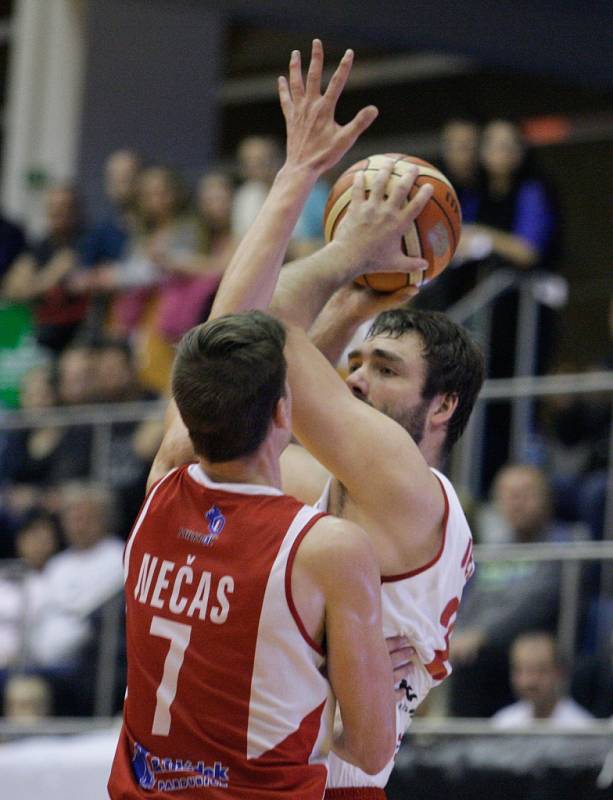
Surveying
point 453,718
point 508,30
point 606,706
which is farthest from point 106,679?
point 508,30

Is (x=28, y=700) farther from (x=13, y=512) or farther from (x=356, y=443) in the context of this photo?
(x=356, y=443)

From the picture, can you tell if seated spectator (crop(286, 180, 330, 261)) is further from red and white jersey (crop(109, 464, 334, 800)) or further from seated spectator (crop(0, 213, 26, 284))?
red and white jersey (crop(109, 464, 334, 800))

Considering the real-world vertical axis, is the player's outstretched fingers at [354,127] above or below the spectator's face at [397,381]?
above

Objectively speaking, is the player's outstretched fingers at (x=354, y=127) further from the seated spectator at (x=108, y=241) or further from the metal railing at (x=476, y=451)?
the seated spectator at (x=108, y=241)

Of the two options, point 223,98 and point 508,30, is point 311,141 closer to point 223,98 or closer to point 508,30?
point 508,30

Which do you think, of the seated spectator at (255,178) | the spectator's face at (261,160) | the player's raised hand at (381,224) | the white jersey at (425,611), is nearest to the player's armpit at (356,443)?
the white jersey at (425,611)

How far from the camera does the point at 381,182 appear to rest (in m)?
4.15

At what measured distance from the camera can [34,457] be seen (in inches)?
429

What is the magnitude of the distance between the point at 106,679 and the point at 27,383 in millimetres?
2949

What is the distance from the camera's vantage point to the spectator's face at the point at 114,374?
10367 millimetres

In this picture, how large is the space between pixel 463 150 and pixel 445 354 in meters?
5.65

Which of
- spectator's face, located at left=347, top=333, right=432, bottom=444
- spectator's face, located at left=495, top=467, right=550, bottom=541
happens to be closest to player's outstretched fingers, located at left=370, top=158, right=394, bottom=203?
spectator's face, located at left=347, top=333, right=432, bottom=444

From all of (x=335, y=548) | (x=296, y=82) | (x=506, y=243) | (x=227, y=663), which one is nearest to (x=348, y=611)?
(x=335, y=548)

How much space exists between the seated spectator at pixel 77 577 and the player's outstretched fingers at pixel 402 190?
18.1 feet
